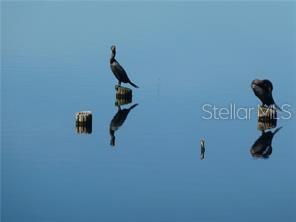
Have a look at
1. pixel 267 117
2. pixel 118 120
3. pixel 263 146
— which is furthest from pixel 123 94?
pixel 263 146

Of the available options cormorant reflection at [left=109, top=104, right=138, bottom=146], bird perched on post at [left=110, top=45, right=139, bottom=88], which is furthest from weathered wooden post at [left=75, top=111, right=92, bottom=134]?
bird perched on post at [left=110, top=45, right=139, bottom=88]

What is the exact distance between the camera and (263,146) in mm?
14484

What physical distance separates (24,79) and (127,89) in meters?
2.28

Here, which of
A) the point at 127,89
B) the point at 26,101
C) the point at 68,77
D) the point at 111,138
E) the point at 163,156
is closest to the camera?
the point at 163,156

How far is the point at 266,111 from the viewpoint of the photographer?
16.3 m

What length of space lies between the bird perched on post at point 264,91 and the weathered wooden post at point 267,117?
8.2 inches

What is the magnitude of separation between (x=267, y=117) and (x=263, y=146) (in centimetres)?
184

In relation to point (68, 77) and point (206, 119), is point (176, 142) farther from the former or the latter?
point (68, 77)

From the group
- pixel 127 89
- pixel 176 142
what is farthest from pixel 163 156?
pixel 127 89

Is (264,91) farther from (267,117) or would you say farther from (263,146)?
(263,146)

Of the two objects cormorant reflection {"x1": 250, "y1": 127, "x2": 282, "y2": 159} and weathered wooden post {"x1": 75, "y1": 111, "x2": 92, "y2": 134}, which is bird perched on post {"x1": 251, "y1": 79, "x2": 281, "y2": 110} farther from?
weathered wooden post {"x1": 75, "y1": 111, "x2": 92, "y2": 134}

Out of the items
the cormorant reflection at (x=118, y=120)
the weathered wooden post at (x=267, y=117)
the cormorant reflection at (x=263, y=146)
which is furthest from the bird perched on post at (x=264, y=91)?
the cormorant reflection at (x=118, y=120)

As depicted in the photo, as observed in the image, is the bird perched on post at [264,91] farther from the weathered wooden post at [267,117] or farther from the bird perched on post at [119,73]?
the bird perched on post at [119,73]

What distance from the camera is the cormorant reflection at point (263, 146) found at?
14.1 meters
